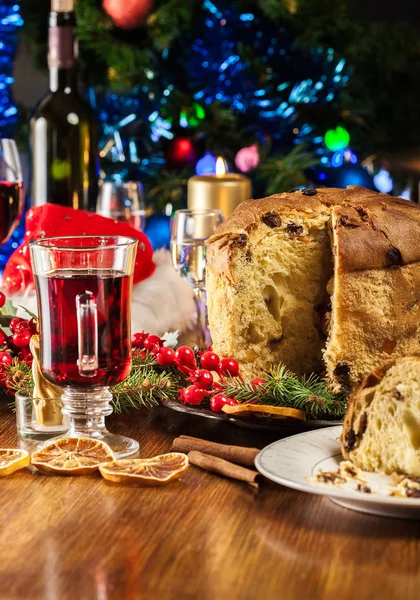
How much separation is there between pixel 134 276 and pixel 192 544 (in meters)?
1.15

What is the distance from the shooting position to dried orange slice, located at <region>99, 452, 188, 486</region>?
55.9 inches

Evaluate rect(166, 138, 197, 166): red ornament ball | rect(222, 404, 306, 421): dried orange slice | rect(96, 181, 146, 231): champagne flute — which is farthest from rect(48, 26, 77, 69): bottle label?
rect(222, 404, 306, 421): dried orange slice

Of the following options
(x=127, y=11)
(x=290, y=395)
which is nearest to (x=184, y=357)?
(x=290, y=395)

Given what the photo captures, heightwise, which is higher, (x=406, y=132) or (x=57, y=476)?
(x=406, y=132)

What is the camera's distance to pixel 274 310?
1887mm

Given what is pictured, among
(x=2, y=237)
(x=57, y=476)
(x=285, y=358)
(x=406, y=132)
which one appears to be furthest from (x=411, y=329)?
(x=406, y=132)

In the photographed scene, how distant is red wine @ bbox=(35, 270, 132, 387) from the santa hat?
24.8 inches

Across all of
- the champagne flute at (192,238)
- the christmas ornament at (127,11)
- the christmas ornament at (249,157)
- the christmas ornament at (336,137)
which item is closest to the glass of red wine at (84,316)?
the champagne flute at (192,238)

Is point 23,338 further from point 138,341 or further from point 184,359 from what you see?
point 184,359

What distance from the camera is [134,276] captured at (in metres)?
2.31

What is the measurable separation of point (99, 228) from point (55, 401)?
0.74 m

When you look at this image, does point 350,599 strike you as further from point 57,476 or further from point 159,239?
point 159,239

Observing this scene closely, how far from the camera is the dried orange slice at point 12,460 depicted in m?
1.47

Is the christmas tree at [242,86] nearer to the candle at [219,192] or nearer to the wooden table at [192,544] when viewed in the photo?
the candle at [219,192]
